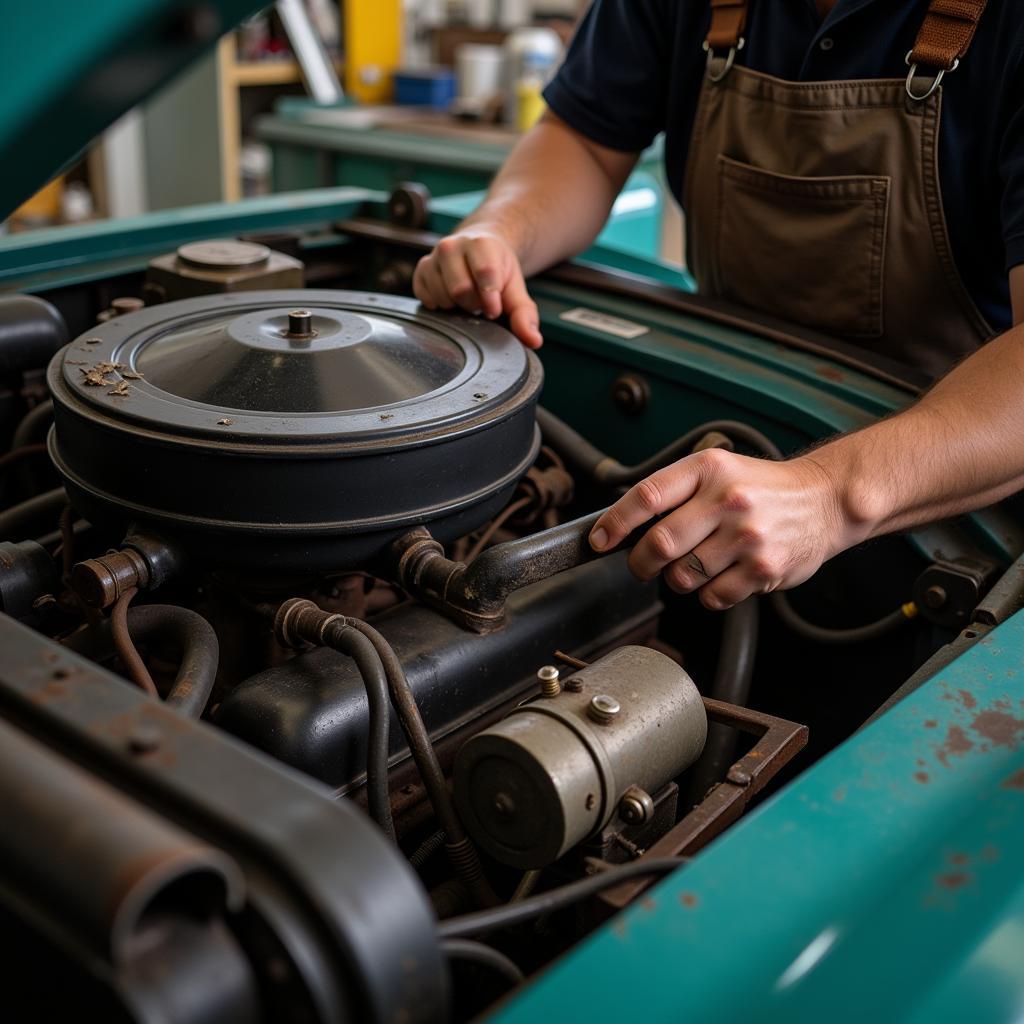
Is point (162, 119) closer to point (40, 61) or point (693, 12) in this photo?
point (693, 12)

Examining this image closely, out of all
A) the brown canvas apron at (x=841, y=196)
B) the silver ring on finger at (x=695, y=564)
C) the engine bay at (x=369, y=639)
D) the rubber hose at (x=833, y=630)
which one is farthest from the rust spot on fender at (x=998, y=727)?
the brown canvas apron at (x=841, y=196)

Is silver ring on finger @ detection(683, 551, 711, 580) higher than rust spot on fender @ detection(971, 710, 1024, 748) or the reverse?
the reverse

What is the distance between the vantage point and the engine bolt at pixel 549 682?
85 cm

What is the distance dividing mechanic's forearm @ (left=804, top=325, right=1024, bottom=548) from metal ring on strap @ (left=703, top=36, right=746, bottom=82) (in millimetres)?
584

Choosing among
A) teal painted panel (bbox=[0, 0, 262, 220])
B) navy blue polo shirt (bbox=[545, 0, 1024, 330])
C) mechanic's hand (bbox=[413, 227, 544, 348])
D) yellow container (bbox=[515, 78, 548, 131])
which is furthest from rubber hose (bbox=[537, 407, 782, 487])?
yellow container (bbox=[515, 78, 548, 131])

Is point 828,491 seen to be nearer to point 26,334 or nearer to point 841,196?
point 841,196

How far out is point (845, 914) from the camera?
2.05 ft

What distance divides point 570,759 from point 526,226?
961mm

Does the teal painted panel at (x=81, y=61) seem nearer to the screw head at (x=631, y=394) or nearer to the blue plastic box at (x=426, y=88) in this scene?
the screw head at (x=631, y=394)

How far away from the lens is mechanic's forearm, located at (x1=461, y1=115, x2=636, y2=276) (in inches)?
62.2

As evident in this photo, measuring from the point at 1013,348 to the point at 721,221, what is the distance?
21.5 inches

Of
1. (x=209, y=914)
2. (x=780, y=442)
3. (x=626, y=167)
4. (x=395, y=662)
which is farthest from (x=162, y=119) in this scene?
(x=209, y=914)

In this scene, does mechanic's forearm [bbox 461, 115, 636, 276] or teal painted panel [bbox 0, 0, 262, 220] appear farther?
mechanic's forearm [bbox 461, 115, 636, 276]

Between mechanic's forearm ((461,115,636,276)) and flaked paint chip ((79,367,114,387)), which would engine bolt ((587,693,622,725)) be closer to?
flaked paint chip ((79,367,114,387))
